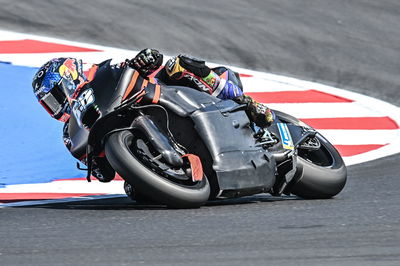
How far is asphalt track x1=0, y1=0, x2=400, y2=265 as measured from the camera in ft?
14.9

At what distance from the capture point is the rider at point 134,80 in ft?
20.5

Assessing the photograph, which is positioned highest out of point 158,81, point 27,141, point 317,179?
point 158,81

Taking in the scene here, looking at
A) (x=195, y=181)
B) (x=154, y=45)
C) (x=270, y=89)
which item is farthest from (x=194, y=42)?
(x=195, y=181)

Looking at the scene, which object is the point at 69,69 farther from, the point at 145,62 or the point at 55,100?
the point at 145,62

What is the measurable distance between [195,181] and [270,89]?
4.59 meters

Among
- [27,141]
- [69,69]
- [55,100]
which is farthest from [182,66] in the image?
[27,141]

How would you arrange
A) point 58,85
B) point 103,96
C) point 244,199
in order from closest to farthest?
1. point 103,96
2. point 58,85
3. point 244,199

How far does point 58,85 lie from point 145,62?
576 millimetres

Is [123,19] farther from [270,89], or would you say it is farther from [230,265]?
[230,265]

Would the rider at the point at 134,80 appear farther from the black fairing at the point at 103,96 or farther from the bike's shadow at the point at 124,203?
the bike's shadow at the point at 124,203

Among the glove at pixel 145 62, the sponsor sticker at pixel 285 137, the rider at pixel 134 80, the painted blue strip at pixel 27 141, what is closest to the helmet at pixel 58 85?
the rider at pixel 134 80

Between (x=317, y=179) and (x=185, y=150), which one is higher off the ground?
(x=185, y=150)

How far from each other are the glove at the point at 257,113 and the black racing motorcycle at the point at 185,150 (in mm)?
62

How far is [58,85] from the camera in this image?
21.0 ft
